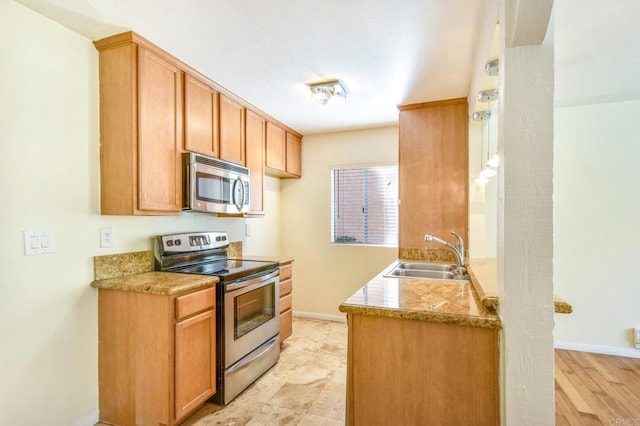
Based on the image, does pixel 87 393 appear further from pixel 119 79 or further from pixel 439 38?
pixel 439 38

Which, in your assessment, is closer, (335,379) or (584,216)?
(335,379)

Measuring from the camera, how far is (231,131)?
284 centimetres

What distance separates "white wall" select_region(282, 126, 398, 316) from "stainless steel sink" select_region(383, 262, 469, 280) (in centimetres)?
98

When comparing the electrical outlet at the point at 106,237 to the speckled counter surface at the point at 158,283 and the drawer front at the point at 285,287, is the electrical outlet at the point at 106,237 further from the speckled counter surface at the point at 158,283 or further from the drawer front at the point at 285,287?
the drawer front at the point at 285,287

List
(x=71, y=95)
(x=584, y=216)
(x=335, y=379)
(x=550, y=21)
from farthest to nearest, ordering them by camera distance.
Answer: (x=584, y=216) < (x=335, y=379) < (x=71, y=95) < (x=550, y=21)

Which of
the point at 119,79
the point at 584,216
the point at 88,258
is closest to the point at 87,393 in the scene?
the point at 88,258

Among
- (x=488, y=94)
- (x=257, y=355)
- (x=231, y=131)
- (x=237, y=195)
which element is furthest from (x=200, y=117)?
(x=488, y=94)

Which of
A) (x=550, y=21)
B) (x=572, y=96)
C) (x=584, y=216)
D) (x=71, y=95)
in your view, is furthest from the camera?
(x=584, y=216)

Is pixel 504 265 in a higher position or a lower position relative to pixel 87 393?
higher

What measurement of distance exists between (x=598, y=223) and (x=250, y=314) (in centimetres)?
329

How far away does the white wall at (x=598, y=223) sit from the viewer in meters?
2.95

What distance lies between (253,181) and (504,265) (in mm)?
2487

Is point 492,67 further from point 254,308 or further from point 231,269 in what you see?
point 254,308

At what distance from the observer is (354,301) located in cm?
150
